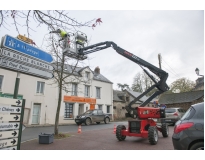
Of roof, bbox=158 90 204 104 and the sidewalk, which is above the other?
roof, bbox=158 90 204 104

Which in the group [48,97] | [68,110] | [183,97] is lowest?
[68,110]

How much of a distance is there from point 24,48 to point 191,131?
401 cm

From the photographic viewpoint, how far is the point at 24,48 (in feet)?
11.4

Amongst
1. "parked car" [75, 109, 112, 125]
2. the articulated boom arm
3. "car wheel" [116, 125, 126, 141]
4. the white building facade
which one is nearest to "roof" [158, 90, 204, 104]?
the white building facade

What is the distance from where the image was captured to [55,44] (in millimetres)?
9633

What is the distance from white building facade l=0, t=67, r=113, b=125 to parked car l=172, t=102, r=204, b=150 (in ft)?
33.4

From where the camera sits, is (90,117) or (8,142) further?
(90,117)

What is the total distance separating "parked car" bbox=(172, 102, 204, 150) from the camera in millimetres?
3348

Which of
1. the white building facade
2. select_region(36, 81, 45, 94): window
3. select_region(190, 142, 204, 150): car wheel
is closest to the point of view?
select_region(190, 142, 204, 150): car wheel

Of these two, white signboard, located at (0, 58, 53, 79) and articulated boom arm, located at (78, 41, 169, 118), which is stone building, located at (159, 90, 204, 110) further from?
white signboard, located at (0, 58, 53, 79)

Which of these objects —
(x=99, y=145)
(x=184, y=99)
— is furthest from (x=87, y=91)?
(x=99, y=145)

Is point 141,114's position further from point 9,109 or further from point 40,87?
point 40,87

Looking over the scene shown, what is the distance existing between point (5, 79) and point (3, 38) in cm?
1419

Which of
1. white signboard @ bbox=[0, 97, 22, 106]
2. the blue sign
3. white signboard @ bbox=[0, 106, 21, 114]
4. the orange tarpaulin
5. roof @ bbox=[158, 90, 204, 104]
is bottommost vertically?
white signboard @ bbox=[0, 106, 21, 114]
